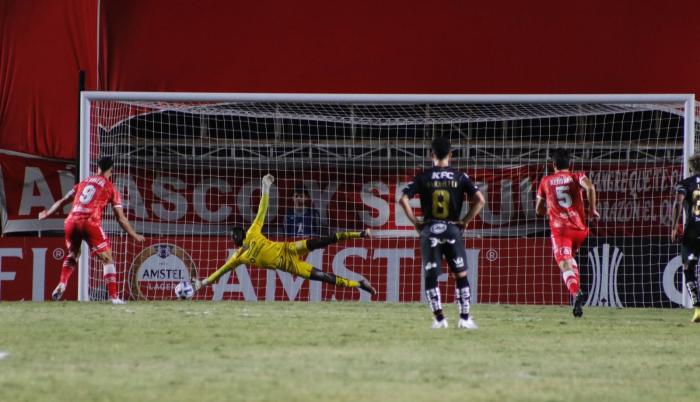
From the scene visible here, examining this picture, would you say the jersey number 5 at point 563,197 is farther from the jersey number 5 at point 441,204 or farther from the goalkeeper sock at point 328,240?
the jersey number 5 at point 441,204

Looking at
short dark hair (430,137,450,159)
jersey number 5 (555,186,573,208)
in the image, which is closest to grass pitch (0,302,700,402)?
jersey number 5 (555,186,573,208)

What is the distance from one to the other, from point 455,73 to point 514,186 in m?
2.67

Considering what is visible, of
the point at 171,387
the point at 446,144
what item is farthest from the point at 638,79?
the point at 171,387

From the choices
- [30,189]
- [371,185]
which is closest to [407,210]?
[371,185]

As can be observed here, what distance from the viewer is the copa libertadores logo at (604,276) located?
18.9m

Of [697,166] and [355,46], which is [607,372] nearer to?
[697,166]

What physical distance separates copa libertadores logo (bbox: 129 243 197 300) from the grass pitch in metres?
4.15

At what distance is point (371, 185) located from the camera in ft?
66.5

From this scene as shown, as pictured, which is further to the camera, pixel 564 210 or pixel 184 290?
pixel 184 290

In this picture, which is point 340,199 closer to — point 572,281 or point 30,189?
point 30,189

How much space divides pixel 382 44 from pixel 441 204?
10.7 metres

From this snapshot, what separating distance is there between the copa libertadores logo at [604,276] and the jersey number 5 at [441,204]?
7860mm

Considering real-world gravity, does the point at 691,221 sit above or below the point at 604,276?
above

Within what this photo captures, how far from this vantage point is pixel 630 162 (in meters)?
20.2
